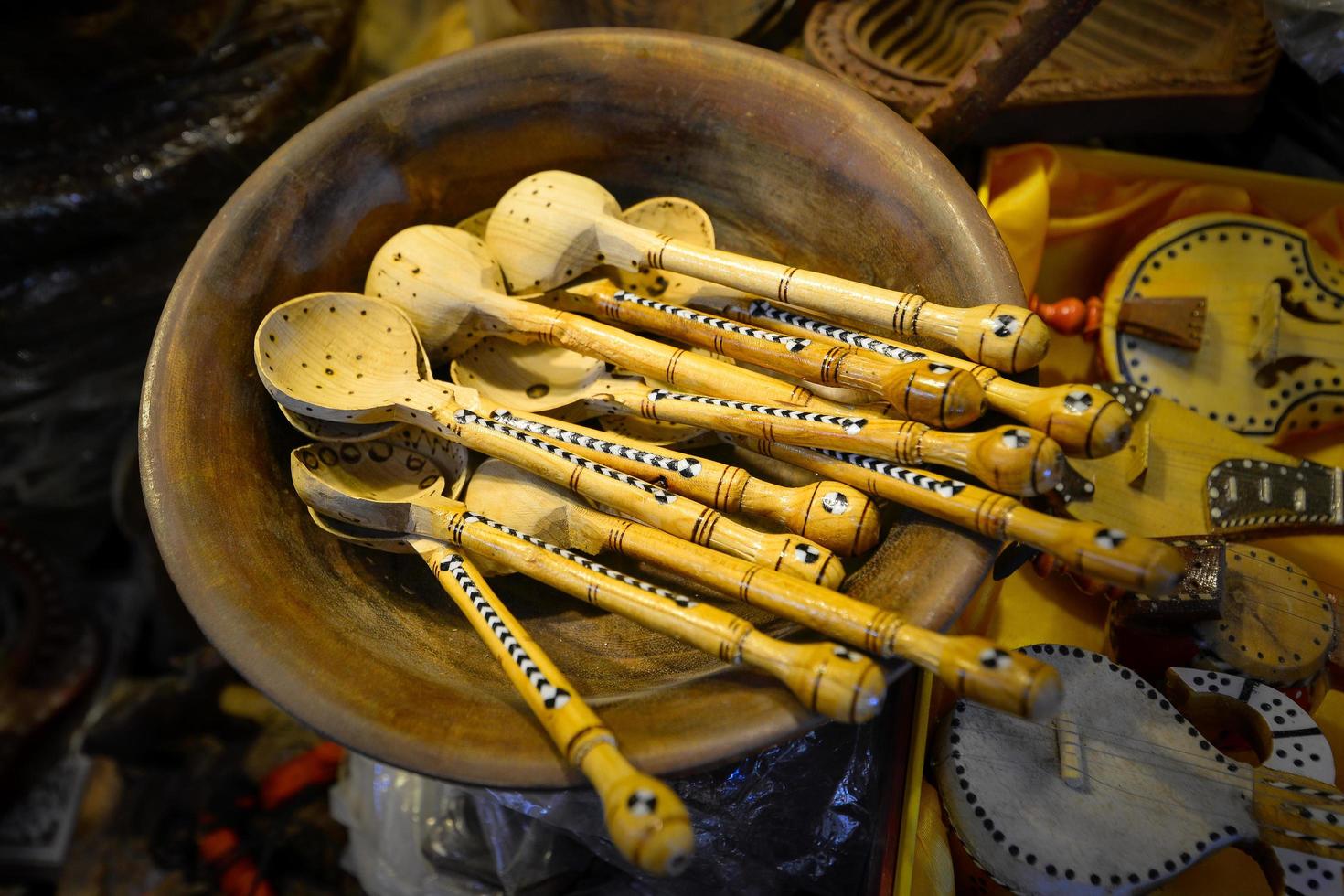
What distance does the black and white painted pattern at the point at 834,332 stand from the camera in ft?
2.26

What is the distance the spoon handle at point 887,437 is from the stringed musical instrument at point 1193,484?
359 millimetres

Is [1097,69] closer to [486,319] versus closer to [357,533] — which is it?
[486,319]

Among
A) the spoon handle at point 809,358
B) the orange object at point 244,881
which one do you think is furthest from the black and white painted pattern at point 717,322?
the orange object at point 244,881

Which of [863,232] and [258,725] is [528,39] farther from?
[258,725]

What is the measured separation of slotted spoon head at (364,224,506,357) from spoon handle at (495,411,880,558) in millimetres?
149

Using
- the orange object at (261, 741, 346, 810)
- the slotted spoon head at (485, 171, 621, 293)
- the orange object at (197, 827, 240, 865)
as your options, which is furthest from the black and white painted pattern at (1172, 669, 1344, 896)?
the orange object at (197, 827, 240, 865)

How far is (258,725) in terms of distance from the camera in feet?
5.00

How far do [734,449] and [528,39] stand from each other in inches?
19.4

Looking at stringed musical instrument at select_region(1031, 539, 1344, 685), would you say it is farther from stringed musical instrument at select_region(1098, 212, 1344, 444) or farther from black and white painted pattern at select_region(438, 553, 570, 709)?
→ black and white painted pattern at select_region(438, 553, 570, 709)

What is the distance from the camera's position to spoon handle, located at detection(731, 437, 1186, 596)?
1.73 ft

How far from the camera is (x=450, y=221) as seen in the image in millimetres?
960

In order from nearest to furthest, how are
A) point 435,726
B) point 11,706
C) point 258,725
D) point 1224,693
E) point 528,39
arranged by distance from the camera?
point 435,726, point 1224,693, point 528,39, point 258,725, point 11,706

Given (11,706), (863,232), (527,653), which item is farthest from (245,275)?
(11,706)

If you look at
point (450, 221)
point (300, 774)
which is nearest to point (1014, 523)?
point (450, 221)
